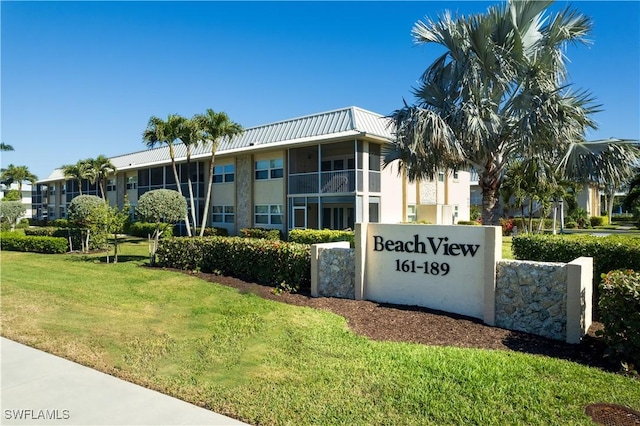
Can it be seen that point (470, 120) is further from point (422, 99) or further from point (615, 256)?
point (615, 256)

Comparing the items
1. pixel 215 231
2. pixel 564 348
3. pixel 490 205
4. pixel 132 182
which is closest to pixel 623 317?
pixel 564 348

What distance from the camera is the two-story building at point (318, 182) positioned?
2156 centimetres

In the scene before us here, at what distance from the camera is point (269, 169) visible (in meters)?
25.6

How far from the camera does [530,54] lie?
13422 mm

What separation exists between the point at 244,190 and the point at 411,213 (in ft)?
36.6

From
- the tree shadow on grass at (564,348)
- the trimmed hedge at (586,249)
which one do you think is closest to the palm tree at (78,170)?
the trimmed hedge at (586,249)

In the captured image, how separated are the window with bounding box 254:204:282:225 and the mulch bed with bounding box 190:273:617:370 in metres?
16.0

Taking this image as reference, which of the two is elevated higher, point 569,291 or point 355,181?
point 355,181

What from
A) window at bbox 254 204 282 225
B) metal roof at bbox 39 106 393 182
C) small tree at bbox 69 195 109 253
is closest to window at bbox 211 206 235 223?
window at bbox 254 204 282 225

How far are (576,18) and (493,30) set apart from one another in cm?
257

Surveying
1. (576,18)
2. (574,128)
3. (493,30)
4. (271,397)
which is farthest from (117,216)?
(576,18)

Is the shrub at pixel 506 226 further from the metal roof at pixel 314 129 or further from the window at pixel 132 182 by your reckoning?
Result: the window at pixel 132 182

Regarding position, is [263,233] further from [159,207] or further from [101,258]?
[101,258]

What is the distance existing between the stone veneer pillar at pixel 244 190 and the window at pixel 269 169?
1.74 ft
